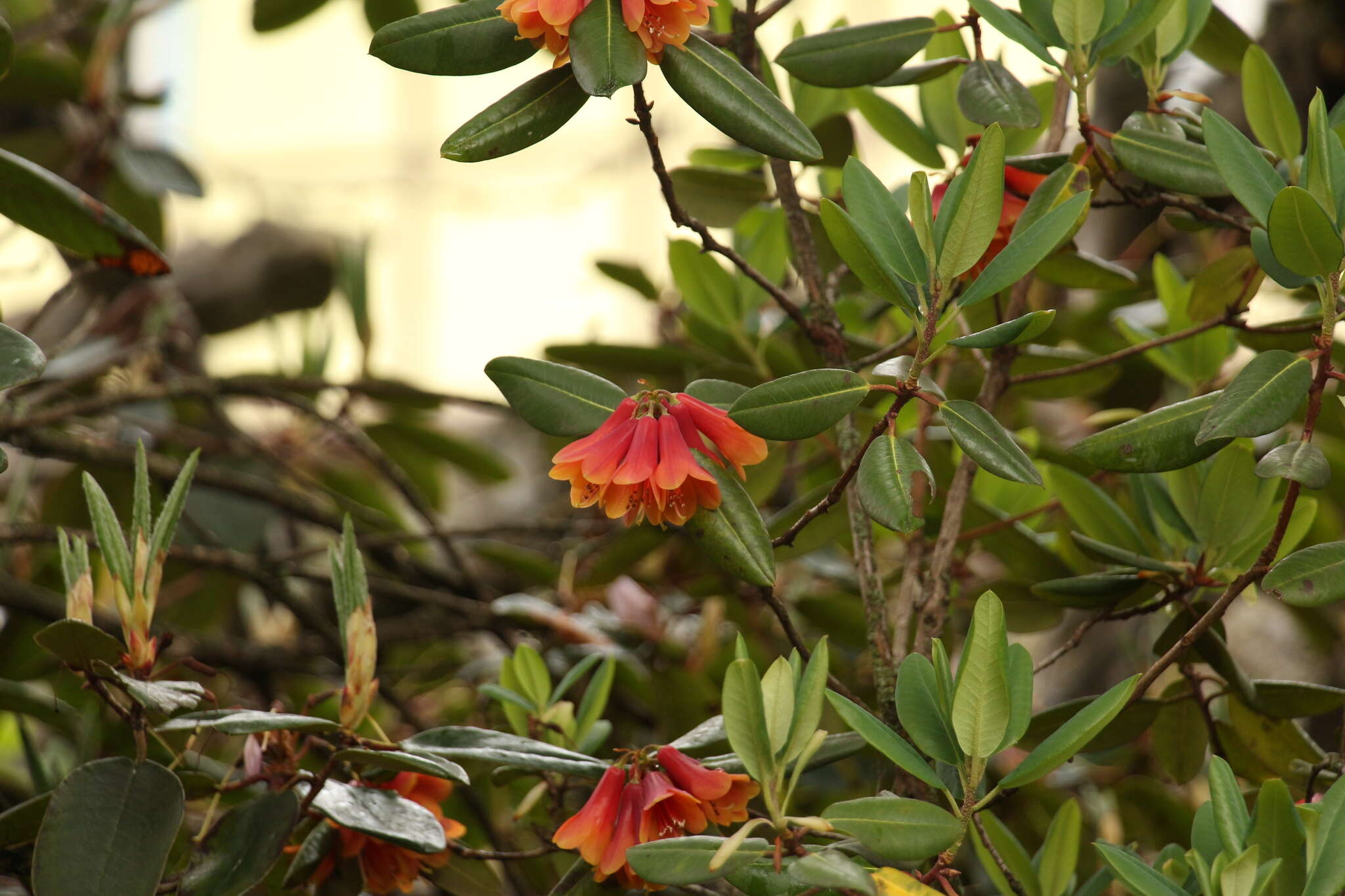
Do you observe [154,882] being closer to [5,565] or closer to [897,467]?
[897,467]

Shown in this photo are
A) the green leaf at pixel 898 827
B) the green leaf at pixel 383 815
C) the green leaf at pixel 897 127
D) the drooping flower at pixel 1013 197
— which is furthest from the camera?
the green leaf at pixel 897 127

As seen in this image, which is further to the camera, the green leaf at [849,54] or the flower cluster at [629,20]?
the green leaf at [849,54]

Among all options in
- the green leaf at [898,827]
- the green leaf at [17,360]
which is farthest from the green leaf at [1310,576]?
the green leaf at [17,360]

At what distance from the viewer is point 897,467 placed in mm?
542

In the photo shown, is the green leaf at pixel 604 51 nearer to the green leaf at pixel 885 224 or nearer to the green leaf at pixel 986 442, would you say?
the green leaf at pixel 885 224

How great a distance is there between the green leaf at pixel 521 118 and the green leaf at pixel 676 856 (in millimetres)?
357

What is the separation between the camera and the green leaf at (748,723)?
1.63ft

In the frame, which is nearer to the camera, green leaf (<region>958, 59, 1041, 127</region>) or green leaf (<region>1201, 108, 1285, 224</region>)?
green leaf (<region>1201, 108, 1285, 224</region>)

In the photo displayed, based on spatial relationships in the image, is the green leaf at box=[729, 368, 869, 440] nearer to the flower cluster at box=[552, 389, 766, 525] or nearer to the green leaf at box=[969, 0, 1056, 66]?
the flower cluster at box=[552, 389, 766, 525]

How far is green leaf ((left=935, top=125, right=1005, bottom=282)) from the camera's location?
533 mm

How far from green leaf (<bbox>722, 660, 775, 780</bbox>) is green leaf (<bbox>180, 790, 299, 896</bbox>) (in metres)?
0.28

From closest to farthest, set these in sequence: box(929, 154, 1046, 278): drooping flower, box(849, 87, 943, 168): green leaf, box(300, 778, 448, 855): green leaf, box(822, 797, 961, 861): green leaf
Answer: box(822, 797, 961, 861): green leaf → box(300, 778, 448, 855): green leaf → box(929, 154, 1046, 278): drooping flower → box(849, 87, 943, 168): green leaf

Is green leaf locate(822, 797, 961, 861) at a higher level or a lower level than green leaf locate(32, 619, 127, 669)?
higher

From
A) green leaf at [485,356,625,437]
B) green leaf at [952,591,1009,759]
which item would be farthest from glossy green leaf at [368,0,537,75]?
green leaf at [952,591,1009,759]
